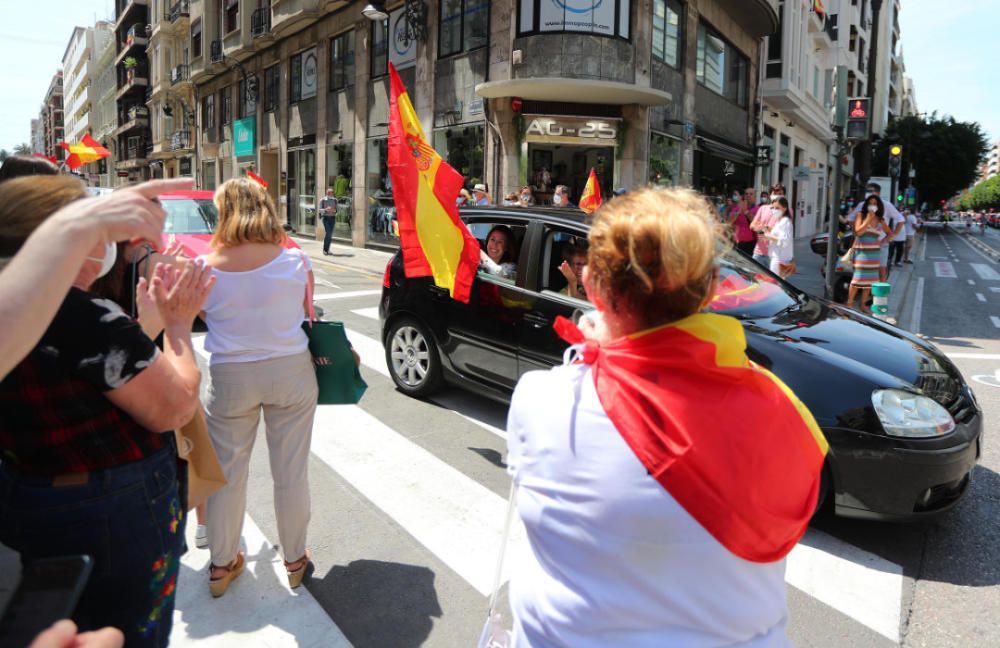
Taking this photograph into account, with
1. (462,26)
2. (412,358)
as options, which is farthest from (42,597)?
(462,26)

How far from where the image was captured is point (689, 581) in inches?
46.9

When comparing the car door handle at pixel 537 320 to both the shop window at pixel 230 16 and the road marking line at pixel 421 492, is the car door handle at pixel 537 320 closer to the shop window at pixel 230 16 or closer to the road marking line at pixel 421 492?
the road marking line at pixel 421 492

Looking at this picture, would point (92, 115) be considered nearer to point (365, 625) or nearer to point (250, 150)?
point (250, 150)

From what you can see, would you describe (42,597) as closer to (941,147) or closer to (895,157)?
(895,157)

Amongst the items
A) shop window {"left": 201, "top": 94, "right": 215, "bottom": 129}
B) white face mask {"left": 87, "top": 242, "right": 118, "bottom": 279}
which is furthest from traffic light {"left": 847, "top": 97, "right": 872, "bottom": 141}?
shop window {"left": 201, "top": 94, "right": 215, "bottom": 129}

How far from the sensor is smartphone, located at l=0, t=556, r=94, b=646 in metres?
1.12

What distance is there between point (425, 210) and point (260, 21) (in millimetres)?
26560

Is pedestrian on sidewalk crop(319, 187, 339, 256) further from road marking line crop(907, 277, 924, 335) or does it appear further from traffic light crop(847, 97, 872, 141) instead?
road marking line crop(907, 277, 924, 335)

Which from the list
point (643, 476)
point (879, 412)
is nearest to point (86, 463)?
point (643, 476)

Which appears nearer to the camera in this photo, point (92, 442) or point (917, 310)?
point (92, 442)

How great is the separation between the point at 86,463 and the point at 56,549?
0.70 ft

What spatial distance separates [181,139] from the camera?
3984cm

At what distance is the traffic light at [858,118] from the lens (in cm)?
1002

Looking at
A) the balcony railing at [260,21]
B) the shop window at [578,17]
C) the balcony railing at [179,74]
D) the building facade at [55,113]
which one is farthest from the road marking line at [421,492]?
the building facade at [55,113]
